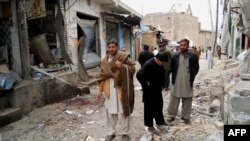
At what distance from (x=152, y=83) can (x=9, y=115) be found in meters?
3.03

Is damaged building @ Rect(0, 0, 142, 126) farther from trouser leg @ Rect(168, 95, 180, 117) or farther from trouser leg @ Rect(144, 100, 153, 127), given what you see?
trouser leg @ Rect(168, 95, 180, 117)

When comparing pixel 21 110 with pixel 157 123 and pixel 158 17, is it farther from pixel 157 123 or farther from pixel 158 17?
pixel 158 17

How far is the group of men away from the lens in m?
4.57

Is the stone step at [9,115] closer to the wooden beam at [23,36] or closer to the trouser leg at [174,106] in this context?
the wooden beam at [23,36]

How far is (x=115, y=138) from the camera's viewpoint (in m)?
4.89

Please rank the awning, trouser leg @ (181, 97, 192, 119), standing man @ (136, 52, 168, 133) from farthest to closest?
the awning → trouser leg @ (181, 97, 192, 119) → standing man @ (136, 52, 168, 133)

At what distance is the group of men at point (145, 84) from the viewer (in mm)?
4570

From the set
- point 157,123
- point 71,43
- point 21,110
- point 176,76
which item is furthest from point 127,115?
point 71,43

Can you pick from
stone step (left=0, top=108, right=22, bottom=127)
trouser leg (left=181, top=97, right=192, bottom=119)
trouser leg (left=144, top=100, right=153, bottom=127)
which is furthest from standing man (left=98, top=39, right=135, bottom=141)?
stone step (left=0, top=108, right=22, bottom=127)

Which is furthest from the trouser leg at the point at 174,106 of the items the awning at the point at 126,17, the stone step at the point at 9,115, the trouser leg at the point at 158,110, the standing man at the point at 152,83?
the awning at the point at 126,17

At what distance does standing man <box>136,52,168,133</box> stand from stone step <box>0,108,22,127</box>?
110 inches

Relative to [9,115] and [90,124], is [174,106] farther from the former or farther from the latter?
[9,115]

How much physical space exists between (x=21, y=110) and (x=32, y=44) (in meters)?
2.58

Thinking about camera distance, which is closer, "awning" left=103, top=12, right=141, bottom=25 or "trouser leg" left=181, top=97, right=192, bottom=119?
"trouser leg" left=181, top=97, right=192, bottom=119
